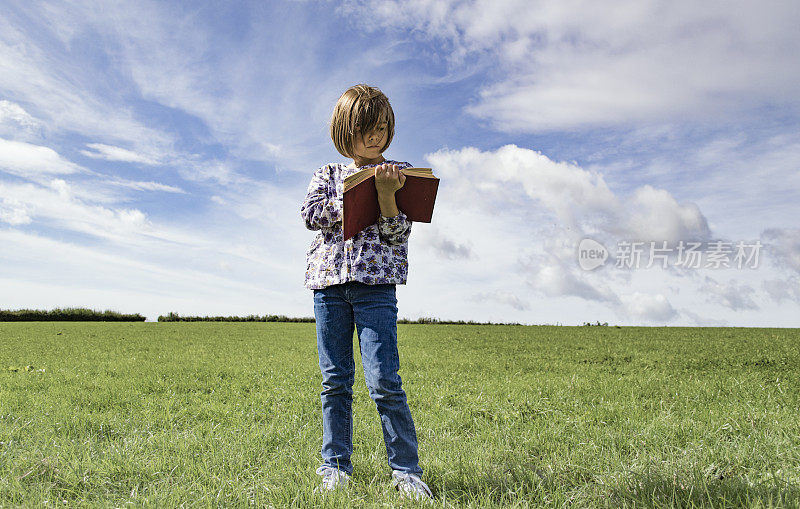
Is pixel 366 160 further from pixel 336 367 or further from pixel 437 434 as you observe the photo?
pixel 437 434

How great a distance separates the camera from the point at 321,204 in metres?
3.29

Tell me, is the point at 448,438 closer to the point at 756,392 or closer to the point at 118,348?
the point at 756,392

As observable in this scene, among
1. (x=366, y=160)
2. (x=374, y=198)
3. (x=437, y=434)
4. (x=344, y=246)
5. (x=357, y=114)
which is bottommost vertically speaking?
(x=437, y=434)

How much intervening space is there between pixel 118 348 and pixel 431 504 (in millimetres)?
11545

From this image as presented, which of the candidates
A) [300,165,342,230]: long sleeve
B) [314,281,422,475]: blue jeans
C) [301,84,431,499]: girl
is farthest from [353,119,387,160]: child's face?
[314,281,422,475]: blue jeans

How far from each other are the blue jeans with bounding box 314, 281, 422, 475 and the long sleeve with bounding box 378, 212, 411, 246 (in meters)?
0.30

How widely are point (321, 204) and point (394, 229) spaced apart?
52 centimetres

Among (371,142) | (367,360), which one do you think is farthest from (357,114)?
(367,360)

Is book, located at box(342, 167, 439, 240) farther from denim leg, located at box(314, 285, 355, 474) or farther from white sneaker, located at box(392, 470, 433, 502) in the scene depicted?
white sneaker, located at box(392, 470, 433, 502)

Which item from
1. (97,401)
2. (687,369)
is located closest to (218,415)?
(97,401)

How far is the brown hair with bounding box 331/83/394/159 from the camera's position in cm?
319

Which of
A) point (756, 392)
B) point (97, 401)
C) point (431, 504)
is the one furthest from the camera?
point (756, 392)

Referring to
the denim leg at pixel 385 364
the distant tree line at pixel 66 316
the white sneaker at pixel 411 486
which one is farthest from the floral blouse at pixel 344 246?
the distant tree line at pixel 66 316

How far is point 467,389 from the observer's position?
677cm
